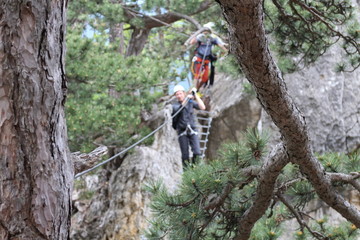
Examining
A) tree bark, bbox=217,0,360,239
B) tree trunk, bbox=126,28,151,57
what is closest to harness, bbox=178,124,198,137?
tree trunk, bbox=126,28,151,57

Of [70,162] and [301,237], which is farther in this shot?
[301,237]

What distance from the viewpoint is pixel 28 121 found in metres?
1.50

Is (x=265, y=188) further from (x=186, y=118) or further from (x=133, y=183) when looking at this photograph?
(x=133, y=183)

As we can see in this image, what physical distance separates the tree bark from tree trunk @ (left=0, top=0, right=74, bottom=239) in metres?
0.58

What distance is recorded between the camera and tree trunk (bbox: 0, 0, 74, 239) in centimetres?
149

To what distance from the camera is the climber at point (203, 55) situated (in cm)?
653

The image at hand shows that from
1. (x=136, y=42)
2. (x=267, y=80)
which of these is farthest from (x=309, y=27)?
(x=136, y=42)

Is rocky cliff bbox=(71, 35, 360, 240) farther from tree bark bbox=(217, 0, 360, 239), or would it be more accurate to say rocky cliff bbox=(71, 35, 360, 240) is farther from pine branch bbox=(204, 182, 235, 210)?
tree bark bbox=(217, 0, 360, 239)

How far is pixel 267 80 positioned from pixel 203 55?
16.5ft

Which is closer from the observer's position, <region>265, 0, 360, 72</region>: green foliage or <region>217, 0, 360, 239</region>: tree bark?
<region>217, 0, 360, 239</region>: tree bark

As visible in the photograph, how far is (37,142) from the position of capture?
152 cm

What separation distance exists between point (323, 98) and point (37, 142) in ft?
20.1

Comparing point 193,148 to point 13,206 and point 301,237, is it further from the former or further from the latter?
point 13,206

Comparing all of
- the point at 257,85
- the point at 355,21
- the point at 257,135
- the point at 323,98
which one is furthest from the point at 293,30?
the point at 323,98
